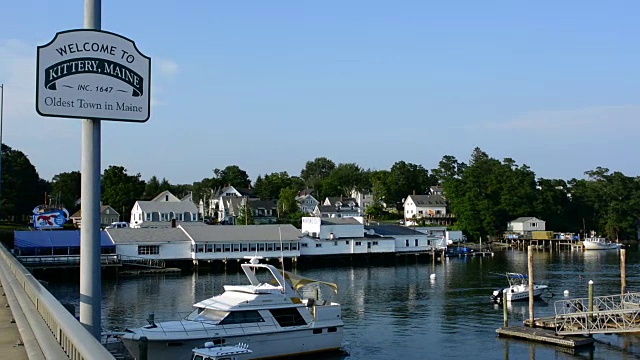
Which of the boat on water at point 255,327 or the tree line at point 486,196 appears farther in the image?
the tree line at point 486,196

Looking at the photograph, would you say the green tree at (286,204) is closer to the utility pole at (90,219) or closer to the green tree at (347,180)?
the green tree at (347,180)

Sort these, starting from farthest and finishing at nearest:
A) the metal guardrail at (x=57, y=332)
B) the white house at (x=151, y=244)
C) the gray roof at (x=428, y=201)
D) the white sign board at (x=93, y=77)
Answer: the gray roof at (x=428, y=201)
the white house at (x=151, y=244)
the white sign board at (x=93, y=77)
the metal guardrail at (x=57, y=332)

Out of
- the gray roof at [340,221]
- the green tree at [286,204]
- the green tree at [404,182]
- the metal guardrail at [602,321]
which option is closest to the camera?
the metal guardrail at [602,321]

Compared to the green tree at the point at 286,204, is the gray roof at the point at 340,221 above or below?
below

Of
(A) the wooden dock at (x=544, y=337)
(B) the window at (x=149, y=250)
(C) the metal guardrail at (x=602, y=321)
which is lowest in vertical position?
(A) the wooden dock at (x=544, y=337)

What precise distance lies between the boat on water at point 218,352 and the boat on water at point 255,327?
1317 mm

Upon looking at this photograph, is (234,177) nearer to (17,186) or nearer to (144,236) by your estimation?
(17,186)

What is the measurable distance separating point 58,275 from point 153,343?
38.7 m

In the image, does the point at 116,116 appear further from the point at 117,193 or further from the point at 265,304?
the point at 117,193

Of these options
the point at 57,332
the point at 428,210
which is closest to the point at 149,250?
the point at 57,332

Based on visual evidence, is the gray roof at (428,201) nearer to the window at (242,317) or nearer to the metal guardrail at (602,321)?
the metal guardrail at (602,321)

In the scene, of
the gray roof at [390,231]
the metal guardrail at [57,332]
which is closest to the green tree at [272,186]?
the gray roof at [390,231]

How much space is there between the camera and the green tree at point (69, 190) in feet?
405

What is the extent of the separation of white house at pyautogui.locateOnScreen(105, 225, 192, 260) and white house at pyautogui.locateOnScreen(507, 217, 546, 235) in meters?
67.9
